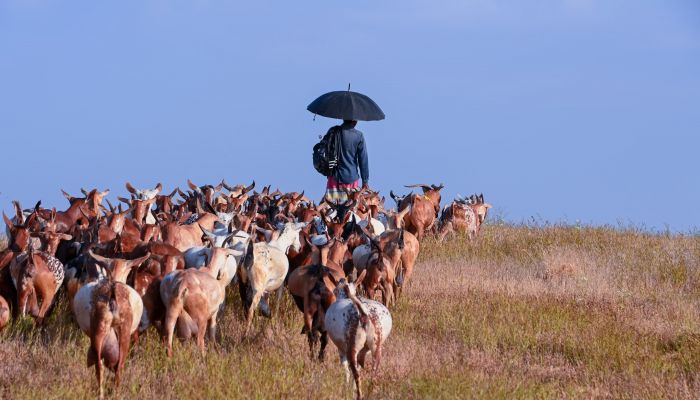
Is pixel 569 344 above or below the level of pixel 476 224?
below

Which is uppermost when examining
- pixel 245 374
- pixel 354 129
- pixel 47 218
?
pixel 354 129

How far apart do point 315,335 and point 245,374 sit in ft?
3.40

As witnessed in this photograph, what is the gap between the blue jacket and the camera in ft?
66.4

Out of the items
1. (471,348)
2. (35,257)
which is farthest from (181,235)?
(471,348)

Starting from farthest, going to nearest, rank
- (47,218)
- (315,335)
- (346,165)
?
(346,165), (47,218), (315,335)

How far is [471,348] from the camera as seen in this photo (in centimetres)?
1240

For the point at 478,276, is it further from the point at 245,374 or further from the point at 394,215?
the point at 245,374

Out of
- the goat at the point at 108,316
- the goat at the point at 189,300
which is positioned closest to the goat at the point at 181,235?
the goat at the point at 189,300

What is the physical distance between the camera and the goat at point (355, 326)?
927cm

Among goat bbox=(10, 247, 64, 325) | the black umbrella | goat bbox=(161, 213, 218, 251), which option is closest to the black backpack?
the black umbrella

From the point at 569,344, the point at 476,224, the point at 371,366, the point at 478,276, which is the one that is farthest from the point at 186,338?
the point at 476,224

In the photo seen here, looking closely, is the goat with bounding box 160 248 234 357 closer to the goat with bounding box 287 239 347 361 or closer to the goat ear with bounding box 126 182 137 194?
the goat with bounding box 287 239 347 361

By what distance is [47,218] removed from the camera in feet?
49.2

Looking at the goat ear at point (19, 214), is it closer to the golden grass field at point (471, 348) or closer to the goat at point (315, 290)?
the golden grass field at point (471, 348)
